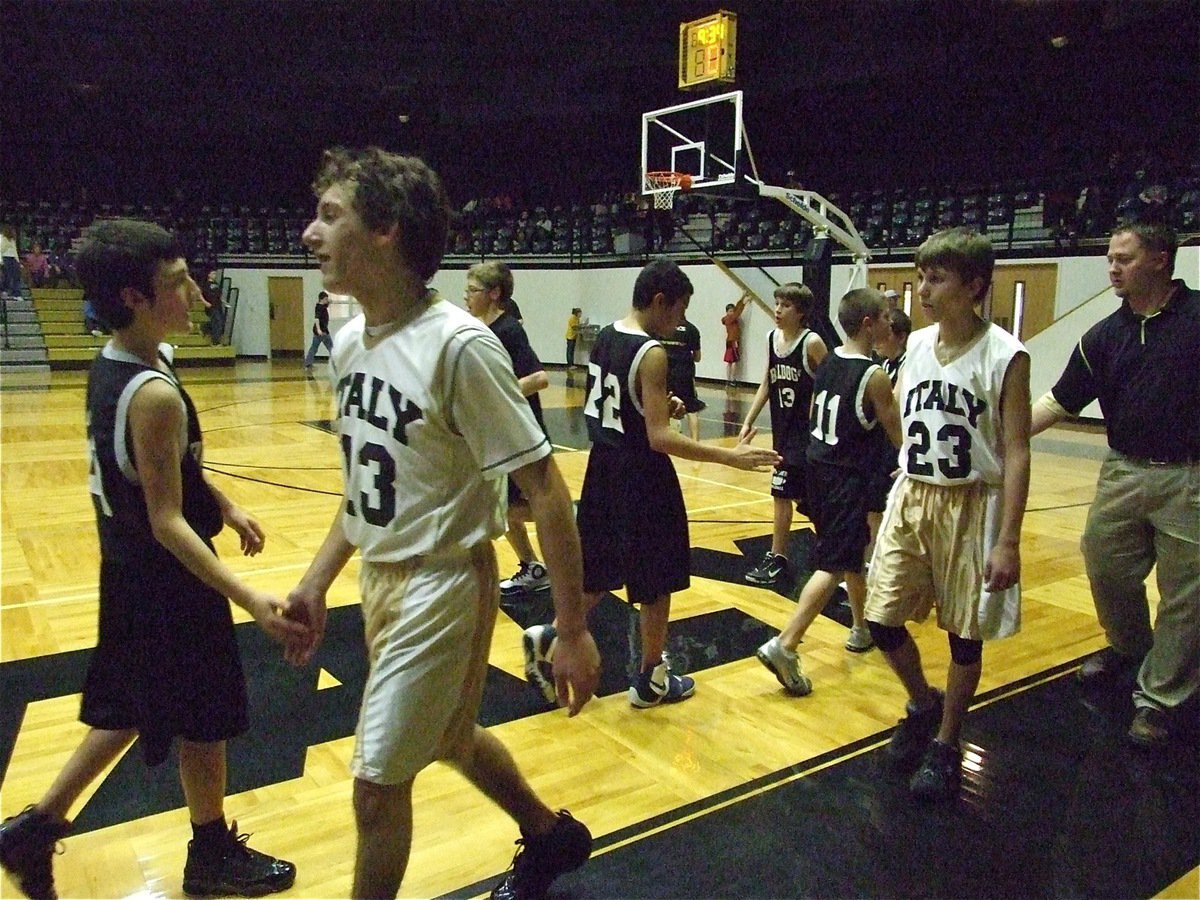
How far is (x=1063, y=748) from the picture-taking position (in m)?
3.26

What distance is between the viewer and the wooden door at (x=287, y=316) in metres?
22.1

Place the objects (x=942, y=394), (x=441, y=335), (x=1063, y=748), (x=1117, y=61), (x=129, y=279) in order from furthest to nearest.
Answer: (x=1117, y=61) → (x=1063, y=748) → (x=942, y=394) → (x=129, y=279) → (x=441, y=335)

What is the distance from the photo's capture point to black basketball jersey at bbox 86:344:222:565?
201 centimetres

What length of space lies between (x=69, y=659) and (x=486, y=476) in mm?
3029

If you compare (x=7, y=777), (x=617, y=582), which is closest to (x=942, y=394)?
(x=617, y=582)

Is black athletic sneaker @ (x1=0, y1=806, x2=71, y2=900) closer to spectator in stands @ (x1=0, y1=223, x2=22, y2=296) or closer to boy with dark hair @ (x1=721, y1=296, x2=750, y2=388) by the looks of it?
boy with dark hair @ (x1=721, y1=296, x2=750, y2=388)

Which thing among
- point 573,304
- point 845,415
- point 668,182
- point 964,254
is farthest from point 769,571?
point 573,304

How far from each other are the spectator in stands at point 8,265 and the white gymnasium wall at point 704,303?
193 inches

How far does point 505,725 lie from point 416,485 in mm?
1862

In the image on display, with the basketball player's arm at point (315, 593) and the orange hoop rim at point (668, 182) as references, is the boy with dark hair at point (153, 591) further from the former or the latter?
the orange hoop rim at point (668, 182)

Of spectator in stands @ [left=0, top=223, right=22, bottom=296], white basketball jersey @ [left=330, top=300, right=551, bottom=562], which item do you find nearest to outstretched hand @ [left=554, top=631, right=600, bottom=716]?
white basketball jersey @ [left=330, top=300, right=551, bottom=562]

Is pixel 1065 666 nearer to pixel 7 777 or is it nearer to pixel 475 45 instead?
pixel 7 777

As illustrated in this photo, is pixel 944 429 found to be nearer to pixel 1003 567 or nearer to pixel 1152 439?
pixel 1003 567

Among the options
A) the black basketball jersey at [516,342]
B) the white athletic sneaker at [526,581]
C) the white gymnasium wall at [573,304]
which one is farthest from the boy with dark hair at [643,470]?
the white gymnasium wall at [573,304]
